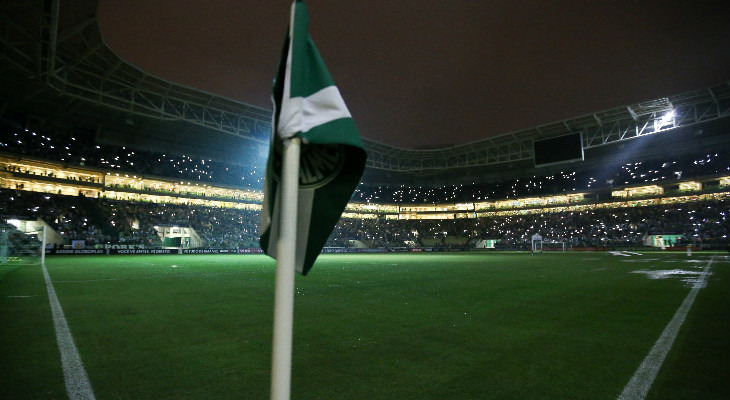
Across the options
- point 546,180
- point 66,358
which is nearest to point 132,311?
point 66,358

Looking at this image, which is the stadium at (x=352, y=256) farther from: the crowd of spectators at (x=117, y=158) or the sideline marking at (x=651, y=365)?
the crowd of spectators at (x=117, y=158)

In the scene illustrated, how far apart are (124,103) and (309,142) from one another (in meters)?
38.4

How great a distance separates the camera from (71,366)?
3.37m

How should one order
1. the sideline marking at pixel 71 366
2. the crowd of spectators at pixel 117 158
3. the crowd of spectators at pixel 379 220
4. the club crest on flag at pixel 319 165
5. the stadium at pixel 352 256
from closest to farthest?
the club crest on flag at pixel 319 165
the sideline marking at pixel 71 366
the stadium at pixel 352 256
the crowd of spectators at pixel 379 220
the crowd of spectators at pixel 117 158

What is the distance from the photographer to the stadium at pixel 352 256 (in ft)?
11.0

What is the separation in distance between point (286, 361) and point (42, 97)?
147 feet

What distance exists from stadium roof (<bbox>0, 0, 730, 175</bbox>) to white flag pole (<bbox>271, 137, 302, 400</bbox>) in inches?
929

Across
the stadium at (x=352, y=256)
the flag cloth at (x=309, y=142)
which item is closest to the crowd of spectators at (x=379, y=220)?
the stadium at (x=352, y=256)

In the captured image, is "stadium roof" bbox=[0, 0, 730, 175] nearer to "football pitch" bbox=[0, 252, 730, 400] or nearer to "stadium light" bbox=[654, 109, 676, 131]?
"stadium light" bbox=[654, 109, 676, 131]

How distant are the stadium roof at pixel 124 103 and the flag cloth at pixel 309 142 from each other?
2318cm

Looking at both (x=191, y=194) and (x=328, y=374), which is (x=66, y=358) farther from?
(x=191, y=194)

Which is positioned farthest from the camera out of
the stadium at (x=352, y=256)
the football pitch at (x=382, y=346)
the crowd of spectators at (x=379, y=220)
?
the crowd of spectators at (x=379, y=220)

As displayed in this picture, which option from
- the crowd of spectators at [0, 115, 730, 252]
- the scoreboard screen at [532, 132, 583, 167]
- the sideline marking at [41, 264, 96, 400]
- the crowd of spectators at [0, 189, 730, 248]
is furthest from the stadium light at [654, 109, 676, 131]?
the sideline marking at [41, 264, 96, 400]

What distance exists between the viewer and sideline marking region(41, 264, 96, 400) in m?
2.78
